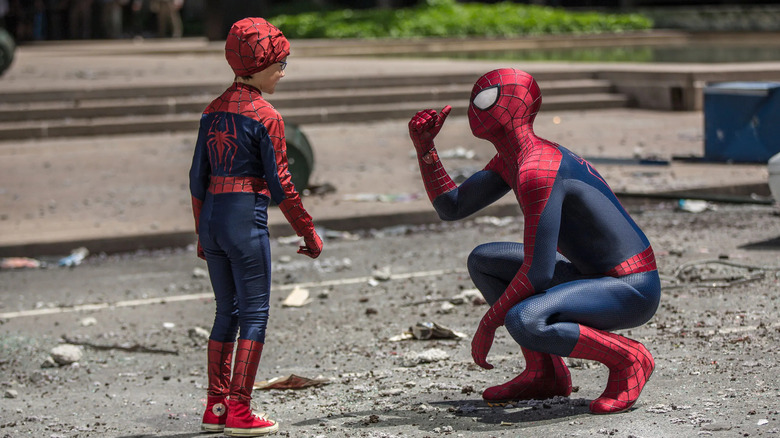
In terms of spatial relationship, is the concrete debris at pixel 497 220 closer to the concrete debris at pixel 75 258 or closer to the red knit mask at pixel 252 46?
the concrete debris at pixel 75 258

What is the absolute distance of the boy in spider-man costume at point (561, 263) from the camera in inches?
165

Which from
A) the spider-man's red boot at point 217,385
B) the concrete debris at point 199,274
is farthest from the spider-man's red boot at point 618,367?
the concrete debris at point 199,274

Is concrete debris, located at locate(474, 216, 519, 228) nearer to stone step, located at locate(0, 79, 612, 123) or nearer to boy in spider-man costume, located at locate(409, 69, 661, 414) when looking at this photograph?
boy in spider-man costume, located at locate(409, 69, 661, 414)

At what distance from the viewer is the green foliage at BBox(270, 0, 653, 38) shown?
2742 centimetres

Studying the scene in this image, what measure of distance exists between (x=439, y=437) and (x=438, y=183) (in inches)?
43.4

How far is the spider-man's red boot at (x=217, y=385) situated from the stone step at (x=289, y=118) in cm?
955

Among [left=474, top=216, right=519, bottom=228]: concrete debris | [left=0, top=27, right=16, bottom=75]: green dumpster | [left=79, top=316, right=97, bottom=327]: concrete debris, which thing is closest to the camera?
[left=79, top=316, right=97, bottom=327]: concrete debris

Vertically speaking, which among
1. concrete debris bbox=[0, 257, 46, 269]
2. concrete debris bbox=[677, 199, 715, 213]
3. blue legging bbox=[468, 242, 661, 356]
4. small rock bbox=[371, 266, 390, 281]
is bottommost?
concrete debris bbox=[0, 257, 46, 269]

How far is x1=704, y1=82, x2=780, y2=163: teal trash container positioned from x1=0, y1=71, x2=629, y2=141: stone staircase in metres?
5.72

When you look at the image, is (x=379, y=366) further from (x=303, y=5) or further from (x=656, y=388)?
(x=303, y=5)

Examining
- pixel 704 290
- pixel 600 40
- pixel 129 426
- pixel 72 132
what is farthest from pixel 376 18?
pixel 129 426

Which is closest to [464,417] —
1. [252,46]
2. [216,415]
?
[216,415]

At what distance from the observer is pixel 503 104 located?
429 centimetres

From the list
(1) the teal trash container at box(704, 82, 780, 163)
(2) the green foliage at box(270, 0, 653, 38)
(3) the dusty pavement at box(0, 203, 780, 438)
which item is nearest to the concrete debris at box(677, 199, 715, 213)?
(3) the dusty pavement at box(0, 203, 780, 438)
